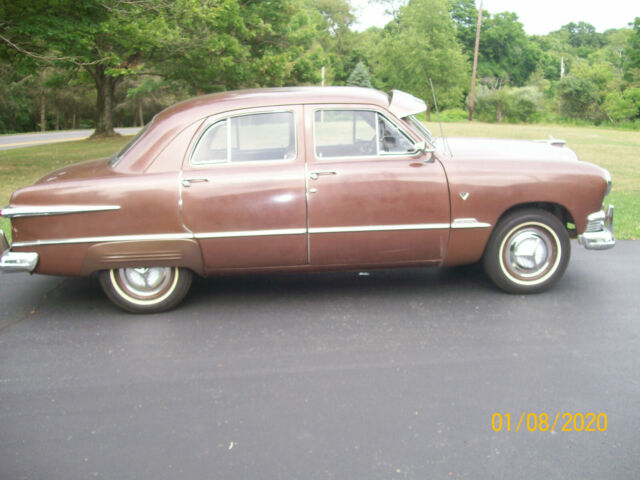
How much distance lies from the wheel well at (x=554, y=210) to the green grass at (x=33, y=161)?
20.9 ft

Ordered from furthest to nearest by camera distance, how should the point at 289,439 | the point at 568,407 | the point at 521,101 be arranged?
the point at 521,101, the point at 568,407, the point at 289,439

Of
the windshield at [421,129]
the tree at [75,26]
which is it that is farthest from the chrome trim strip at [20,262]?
the tree at [75,26]

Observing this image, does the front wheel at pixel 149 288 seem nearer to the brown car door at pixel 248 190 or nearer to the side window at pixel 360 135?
the brown car door at pixel 248 190

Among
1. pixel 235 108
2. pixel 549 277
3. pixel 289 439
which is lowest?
pixel 289 439

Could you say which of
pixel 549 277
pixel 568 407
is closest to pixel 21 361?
pixel 568 407

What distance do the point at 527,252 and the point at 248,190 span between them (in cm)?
238

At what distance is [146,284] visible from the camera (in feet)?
16.0

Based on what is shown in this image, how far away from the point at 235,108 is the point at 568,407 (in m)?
3.20

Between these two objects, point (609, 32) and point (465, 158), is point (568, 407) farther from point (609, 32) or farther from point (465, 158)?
point (609, 32)

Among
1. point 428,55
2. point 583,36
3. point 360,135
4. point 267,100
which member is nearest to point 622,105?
point 428,55

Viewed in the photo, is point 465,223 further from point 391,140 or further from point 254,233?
point 254,233

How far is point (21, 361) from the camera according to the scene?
4.07 metres

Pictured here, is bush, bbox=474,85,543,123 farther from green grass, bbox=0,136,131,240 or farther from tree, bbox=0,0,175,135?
tree, bbox=0,0,175,135

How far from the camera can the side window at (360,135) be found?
483 cm
